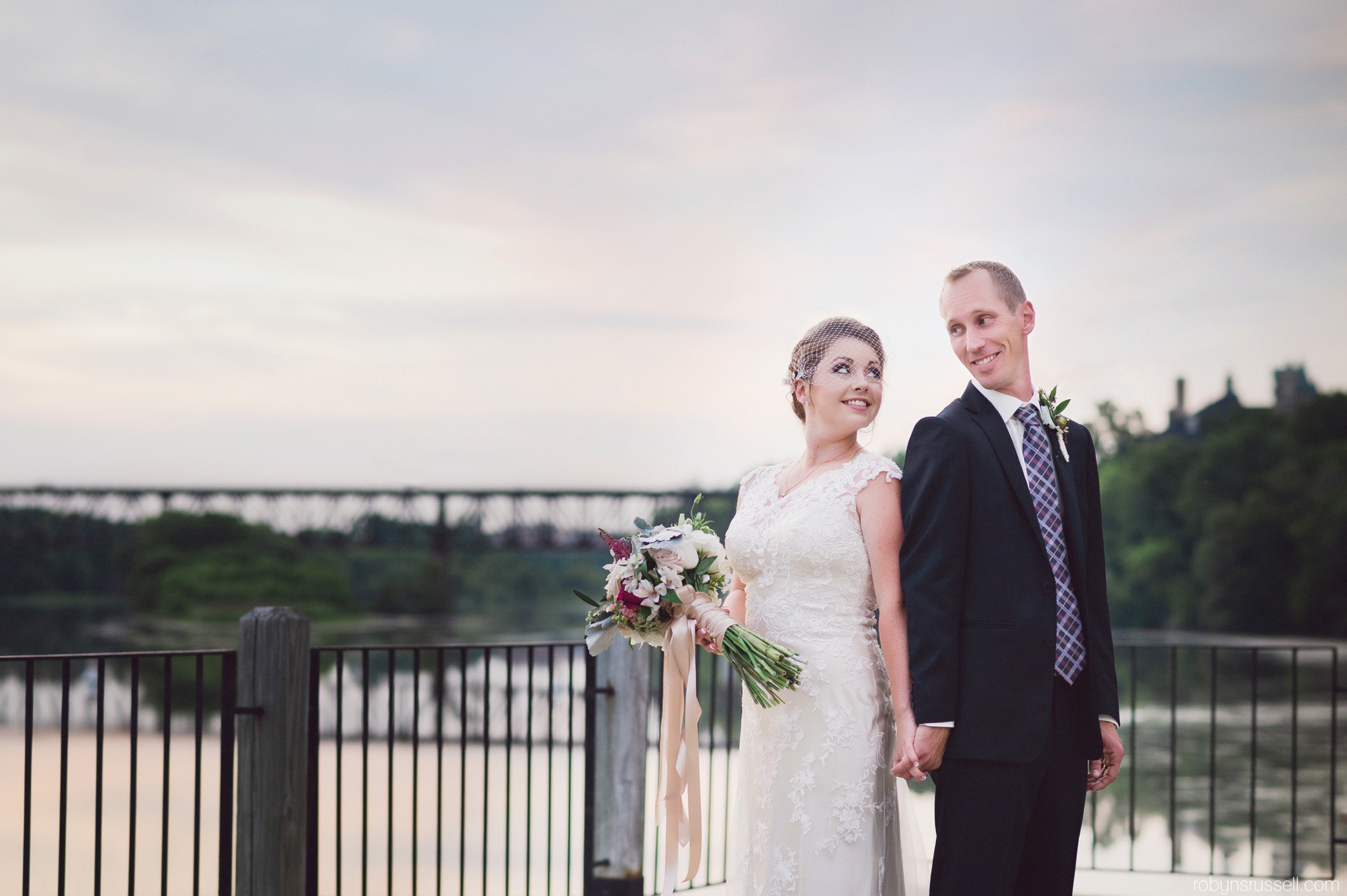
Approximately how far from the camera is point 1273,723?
19.3 meters

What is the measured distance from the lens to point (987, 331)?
2.55m

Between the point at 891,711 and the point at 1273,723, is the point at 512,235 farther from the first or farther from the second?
the point at 891,711

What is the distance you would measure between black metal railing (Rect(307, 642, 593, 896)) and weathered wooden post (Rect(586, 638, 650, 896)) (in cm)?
8

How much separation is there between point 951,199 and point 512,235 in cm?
1849

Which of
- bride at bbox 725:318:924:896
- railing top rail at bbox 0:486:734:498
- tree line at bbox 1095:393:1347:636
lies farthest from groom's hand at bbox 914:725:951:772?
railing top rail at bbox 0:486:734:498

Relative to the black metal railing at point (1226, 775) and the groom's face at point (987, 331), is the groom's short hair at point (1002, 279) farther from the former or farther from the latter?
the black metal railing at point (1226, 775)

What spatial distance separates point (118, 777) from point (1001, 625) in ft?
43.3

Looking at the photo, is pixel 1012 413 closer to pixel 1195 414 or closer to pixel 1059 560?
pixel 1059 560

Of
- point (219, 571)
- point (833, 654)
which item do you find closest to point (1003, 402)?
point (833, 654)

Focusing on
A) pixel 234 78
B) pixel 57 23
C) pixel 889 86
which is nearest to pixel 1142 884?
pixel 889 86

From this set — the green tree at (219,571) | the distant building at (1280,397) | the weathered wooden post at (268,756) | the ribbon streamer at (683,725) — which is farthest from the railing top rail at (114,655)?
the distant building at (1280,397)

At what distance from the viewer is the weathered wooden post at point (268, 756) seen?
3.37 meters

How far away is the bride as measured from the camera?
8.62 feet

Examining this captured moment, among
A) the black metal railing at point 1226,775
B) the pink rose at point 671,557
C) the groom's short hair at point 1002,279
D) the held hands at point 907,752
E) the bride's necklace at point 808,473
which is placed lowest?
the black metal railing at point 1226,775
